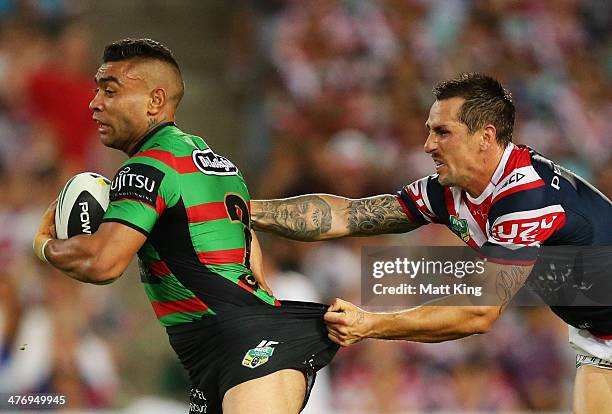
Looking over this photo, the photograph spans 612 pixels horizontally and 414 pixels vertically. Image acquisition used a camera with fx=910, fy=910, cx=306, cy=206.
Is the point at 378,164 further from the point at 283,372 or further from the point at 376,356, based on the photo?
the point at 283,372

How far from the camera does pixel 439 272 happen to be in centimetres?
540

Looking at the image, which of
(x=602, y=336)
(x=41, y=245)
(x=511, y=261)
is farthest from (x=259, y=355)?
(x=602, y=336)

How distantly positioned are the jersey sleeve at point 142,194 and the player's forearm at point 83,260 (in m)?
0.13

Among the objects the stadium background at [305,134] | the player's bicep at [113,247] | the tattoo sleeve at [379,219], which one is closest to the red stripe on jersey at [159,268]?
the player's bicep at [113,247]

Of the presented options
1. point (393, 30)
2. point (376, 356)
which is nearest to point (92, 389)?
point (376, 356)

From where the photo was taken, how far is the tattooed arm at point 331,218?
5137 mm

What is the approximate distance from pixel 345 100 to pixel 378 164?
702mm

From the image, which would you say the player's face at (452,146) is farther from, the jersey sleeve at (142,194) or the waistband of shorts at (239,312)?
the jersey sleeve at (142,194)

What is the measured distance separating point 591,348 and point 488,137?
1.30 metres

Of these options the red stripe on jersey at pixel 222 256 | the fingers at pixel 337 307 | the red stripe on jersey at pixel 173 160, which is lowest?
the fingers at pixel 337 307

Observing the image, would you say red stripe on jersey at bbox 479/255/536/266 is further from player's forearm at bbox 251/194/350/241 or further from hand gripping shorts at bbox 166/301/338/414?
player's forearm at bbox 251/194/350/241

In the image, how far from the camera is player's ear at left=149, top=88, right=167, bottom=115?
3.98 metres

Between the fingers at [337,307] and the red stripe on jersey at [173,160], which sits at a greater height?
the red stripe on jersey at [173,160]

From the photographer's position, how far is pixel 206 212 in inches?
148
